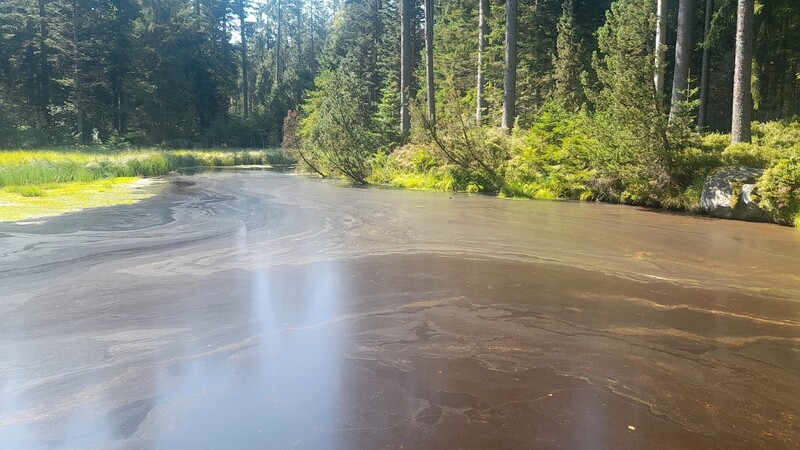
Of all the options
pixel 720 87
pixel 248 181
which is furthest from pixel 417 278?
pixel 720 87

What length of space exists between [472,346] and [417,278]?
90.1 inches

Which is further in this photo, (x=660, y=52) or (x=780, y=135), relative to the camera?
(x=660, y=52)

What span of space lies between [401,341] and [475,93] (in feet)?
87.5

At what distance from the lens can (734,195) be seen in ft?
36.9

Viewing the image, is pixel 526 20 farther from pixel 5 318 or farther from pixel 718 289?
pixel 5 318

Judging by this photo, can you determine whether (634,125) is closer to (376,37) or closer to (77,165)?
(77,165)

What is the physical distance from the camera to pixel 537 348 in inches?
176

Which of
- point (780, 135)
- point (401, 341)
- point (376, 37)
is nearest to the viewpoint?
point (401, 341)

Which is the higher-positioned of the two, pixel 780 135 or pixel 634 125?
pixel 634 125

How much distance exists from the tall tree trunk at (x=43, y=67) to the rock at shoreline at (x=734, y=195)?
44.1 m

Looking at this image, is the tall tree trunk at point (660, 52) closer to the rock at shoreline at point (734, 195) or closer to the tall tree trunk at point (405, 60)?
the rock at shoreline at point (734, 195)

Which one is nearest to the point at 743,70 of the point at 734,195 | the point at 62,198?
the point at 734,195

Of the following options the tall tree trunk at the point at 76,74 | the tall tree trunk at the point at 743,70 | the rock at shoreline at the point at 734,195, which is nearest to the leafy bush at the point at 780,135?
the tall tree trunk at the point at 743,70

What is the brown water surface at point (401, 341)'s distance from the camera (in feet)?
10.7
